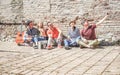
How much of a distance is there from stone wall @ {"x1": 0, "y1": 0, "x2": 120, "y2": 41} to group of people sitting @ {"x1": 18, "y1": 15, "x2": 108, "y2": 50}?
0.35 m

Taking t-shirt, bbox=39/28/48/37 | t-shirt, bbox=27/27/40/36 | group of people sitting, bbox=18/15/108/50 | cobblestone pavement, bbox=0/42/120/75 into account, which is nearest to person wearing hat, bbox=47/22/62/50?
group of people sitting, bbox=18/15/108/50

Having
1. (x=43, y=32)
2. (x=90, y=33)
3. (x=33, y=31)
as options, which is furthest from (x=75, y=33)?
(x=33, y=31)

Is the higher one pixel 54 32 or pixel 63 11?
pixel 63 11

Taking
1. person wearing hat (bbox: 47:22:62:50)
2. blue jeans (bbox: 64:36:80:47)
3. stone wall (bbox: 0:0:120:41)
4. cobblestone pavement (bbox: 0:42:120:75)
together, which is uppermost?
stone wall (bbox: 0:0:120:41)

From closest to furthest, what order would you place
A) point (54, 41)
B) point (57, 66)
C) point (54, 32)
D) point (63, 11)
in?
point (57, 66), point (54, 41), point (54, 32), point (63, 11)

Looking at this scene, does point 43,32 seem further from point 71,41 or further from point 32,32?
point 71,41

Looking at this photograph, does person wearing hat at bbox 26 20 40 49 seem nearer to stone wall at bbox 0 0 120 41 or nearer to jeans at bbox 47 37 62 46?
jeans at bbox 47 37 62 46

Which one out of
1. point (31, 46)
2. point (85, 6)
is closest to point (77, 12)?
point (85, 6)

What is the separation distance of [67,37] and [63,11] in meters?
1.11

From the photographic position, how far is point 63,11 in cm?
1170

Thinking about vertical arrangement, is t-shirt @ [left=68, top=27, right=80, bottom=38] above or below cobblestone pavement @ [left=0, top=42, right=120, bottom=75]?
above

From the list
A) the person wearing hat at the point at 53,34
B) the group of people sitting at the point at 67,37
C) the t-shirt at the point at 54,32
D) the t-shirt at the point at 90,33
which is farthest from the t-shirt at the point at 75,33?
the t-shirt at the point at 54,32

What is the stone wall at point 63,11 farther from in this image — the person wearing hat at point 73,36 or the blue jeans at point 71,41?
the blue jeans at point 71,41

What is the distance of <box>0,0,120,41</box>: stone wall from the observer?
11148 mm
